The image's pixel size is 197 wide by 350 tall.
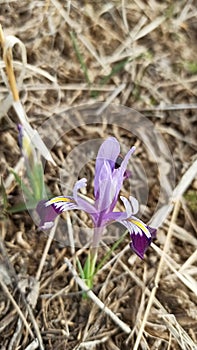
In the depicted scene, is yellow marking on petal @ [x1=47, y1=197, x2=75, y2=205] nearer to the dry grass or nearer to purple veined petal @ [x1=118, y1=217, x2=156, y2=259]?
purple veined petal @ [x1=118, y1=217, x2=156, y2=259]

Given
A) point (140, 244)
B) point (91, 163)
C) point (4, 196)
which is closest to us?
point (140, 244)

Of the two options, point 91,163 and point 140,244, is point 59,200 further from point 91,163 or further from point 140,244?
point 91,163

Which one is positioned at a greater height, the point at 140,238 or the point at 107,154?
the point at 107,154

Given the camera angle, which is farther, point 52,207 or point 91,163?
point 91,163

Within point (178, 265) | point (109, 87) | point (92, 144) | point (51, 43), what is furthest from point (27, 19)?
point (178, 265)

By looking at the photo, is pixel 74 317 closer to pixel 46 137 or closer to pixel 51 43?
pixel 46 137

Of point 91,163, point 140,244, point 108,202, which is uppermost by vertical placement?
point 91,163

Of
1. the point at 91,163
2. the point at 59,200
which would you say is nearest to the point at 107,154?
the point at 59,200
